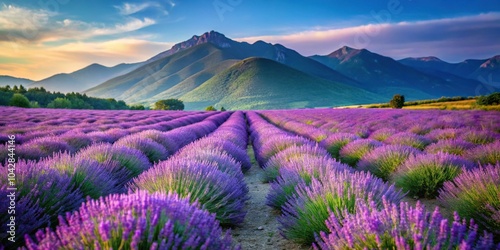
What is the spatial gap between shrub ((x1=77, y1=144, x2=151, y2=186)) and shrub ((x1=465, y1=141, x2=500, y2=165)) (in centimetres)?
546

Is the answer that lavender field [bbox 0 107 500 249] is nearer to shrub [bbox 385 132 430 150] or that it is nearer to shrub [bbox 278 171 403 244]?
shrub [bbox 278 171 403 244]

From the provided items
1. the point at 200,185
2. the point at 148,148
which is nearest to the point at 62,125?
the point at 148,148

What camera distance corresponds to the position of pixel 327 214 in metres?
2.52

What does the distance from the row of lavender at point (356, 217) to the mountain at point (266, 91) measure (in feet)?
379

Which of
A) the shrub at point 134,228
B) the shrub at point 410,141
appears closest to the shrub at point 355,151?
the shrub at point 410,141

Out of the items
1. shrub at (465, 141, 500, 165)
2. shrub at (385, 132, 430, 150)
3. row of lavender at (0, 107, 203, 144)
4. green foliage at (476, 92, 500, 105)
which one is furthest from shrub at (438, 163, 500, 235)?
green foliage at (476, 92, 500, 105)

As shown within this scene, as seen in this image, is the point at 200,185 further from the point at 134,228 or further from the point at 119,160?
the point at 119,160

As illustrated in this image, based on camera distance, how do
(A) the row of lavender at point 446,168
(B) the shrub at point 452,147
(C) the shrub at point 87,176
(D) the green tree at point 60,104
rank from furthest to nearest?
(D) the green tree at point 60,104
(B) the shrub at point 452,147
(C) the shrub at point 87,176
(A) the row of lavender at point 446,168

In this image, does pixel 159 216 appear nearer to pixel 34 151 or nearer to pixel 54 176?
pixel 54 176

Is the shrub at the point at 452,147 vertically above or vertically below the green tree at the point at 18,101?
below

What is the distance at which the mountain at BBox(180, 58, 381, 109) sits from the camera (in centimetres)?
12862

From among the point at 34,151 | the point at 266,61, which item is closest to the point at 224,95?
the point at 266,61

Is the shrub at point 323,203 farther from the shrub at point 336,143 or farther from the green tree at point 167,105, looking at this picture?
the green tree at point 167,105

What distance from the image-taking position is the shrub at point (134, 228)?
1.29m
